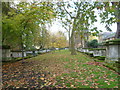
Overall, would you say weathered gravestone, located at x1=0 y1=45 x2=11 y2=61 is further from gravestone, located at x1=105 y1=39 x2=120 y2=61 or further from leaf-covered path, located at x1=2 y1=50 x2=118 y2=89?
→ gravestone, located at x1=105 y1=39 x2=120 y2=61

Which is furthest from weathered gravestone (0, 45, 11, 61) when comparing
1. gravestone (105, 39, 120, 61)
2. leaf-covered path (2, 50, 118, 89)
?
gravestone (105, 39, 120, 61)

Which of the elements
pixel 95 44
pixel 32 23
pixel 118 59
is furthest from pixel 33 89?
pixel 95 44

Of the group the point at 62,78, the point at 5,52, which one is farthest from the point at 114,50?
the point at 5,52

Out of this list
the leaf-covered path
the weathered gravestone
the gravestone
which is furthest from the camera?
the weathered gravestone

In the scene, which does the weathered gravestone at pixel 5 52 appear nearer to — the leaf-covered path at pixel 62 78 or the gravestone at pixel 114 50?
the leaf-covered path at pixel 62 78

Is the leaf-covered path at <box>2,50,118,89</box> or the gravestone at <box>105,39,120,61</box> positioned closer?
the leaf-covered path at <box>2,50,118,89</box>

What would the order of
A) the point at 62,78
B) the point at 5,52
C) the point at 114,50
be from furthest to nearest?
the point at 5,52, the point at 114,50, the point at 62,78

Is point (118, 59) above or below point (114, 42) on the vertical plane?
below

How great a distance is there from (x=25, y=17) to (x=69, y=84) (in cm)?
570

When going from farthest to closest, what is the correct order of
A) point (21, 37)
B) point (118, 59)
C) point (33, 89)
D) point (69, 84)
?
1. point (21, 37)
2. point (118, 59)
3. point (69, 84)
4. point (33, 89)

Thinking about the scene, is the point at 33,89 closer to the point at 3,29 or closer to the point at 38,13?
the point at 38,13

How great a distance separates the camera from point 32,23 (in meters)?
7.90

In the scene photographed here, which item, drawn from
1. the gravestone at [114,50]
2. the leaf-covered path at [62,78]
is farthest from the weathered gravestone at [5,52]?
the gravestone at [114,50]

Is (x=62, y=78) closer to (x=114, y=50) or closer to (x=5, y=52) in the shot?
(x=114, y=50)
